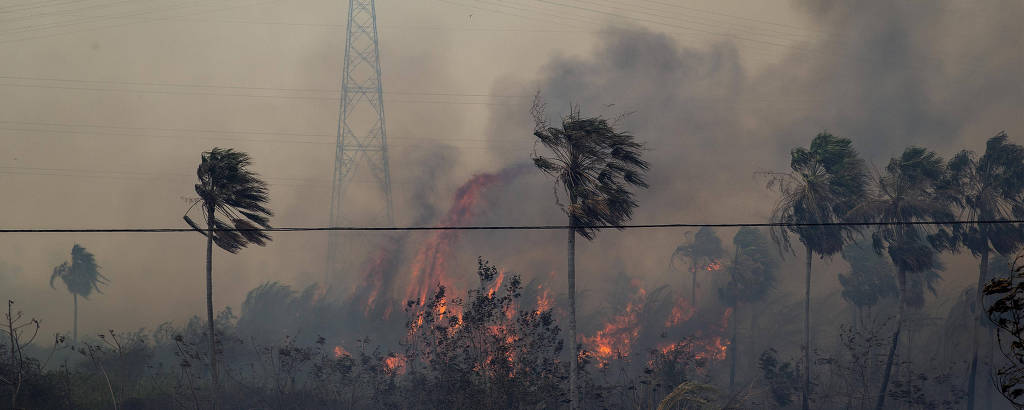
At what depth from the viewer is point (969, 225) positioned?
148ft

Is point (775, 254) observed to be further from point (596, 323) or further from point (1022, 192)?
point (1022, 192)

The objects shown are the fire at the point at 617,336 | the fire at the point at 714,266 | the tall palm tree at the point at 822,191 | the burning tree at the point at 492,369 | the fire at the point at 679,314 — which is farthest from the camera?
the fire at the point at 714,266

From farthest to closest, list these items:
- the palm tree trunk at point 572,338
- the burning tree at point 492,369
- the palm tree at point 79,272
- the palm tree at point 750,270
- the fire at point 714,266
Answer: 1. the palm tree at point 79,272
2. the fire at point 714,266
3. the palm tree at point 750,270
4. the burning tree at point 492,369
5. the palm tree trunk at point 572,338

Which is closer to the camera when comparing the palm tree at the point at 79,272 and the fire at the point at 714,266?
the fire at the point at 714,266

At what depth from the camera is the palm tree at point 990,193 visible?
44.0m

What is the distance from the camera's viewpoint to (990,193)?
1761 inches

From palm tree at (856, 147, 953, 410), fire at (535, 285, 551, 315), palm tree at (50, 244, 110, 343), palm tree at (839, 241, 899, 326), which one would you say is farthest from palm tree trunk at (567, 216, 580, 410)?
palm tree at (50, 244, 110, 343)

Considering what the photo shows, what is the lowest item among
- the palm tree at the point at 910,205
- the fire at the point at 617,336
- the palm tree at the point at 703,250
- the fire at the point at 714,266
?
the fire at the point at 617,336

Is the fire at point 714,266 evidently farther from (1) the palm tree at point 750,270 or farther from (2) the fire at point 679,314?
(1) the palm tree at point 750,270

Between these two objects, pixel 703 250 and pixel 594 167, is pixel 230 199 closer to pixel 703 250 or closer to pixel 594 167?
pixel 594 167

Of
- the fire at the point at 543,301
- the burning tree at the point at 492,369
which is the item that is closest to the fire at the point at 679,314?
the fire at the point at 543,301

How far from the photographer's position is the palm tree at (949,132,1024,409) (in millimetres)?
43969

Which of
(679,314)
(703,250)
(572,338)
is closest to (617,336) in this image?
(679,314)

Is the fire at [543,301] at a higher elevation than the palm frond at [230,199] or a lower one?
lower
